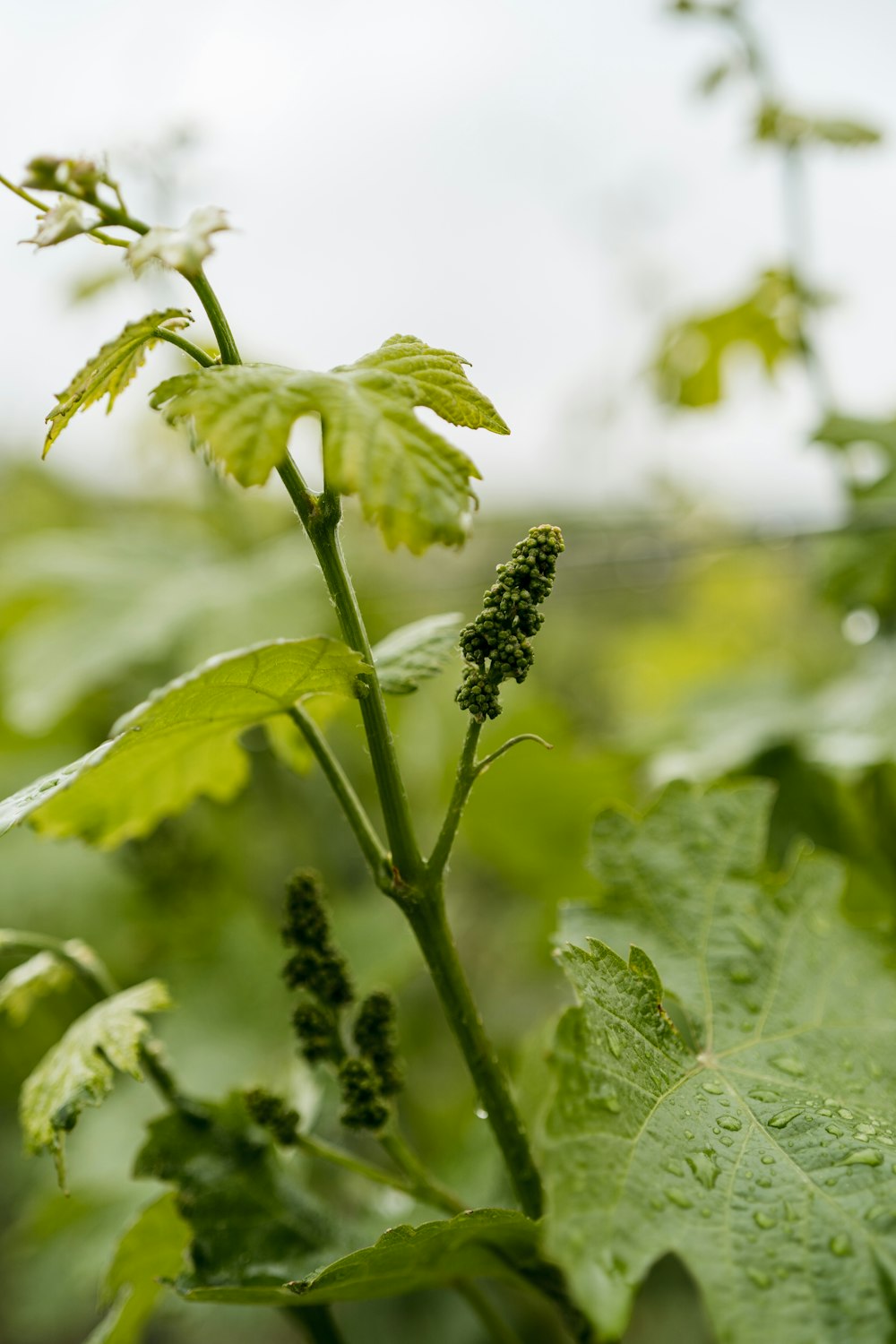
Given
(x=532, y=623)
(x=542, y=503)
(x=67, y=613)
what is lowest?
(x=532, y=623)

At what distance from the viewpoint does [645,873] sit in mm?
972

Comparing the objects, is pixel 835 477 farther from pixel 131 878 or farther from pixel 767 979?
pixel 131 878

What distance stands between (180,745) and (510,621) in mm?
345

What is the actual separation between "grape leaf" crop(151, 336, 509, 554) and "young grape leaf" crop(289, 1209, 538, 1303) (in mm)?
451

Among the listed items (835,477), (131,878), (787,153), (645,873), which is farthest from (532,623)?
(131,878)

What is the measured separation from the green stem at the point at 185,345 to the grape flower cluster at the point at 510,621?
0.23 meters

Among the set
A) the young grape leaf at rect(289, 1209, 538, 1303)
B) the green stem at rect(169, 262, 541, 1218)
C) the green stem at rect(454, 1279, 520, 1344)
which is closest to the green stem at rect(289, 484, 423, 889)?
the green stem at rect(169, 262, 541, 1218)

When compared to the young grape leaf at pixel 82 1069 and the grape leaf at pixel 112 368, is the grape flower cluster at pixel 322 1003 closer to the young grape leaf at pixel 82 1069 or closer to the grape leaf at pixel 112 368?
the young grape leaf at pixel 82 1069

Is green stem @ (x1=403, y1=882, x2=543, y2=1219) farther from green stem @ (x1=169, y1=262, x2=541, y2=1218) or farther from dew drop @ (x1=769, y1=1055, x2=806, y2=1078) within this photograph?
dew drop @ (x1=769, y1=1055, x2=806, y2=1078)

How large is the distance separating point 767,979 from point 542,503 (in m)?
2.19

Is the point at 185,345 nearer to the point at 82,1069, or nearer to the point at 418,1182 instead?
the point at 82,1069

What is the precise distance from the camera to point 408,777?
2564mm

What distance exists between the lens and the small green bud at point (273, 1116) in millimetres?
864

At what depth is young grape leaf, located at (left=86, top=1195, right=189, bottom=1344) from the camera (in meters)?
0.90
